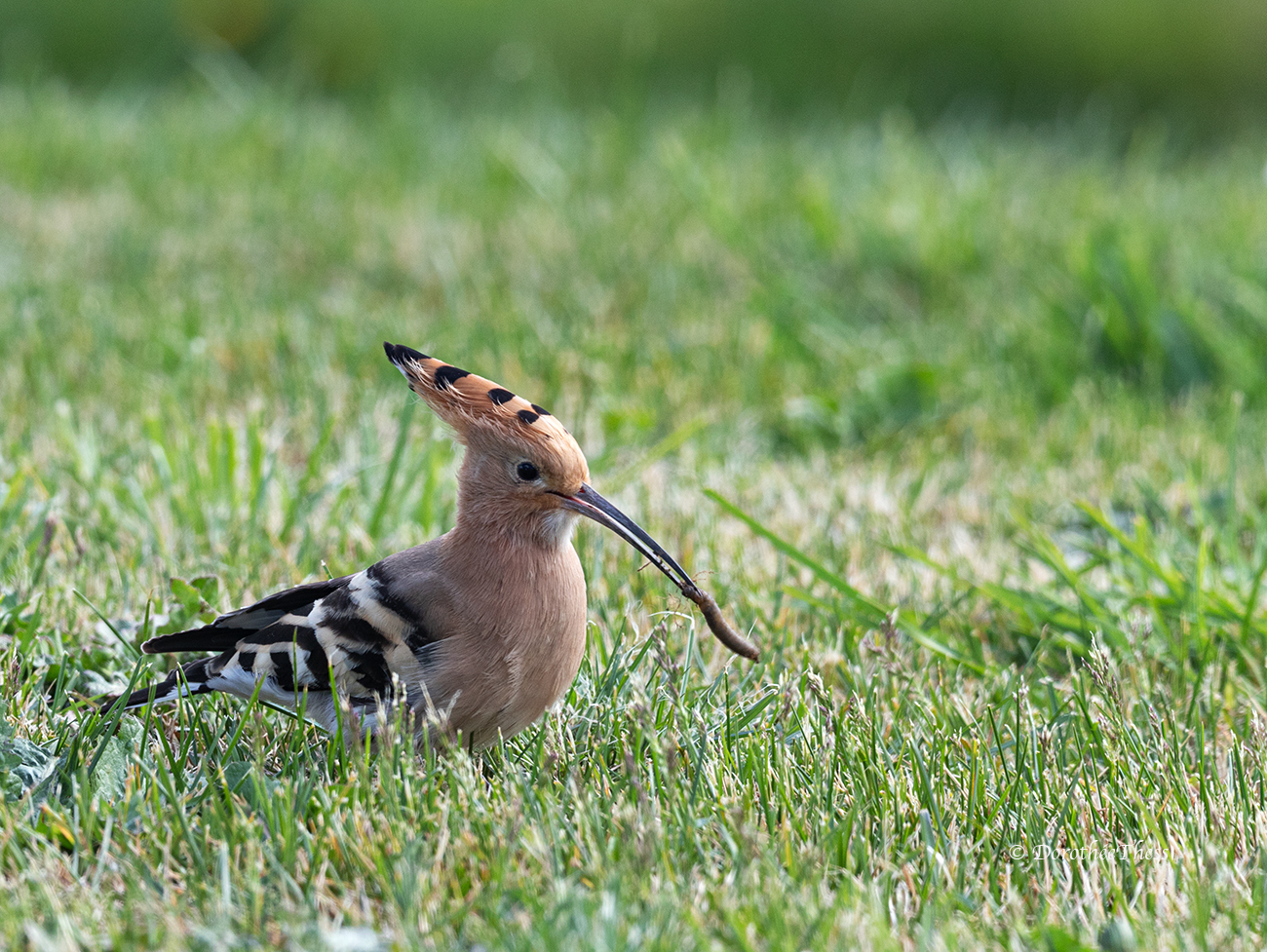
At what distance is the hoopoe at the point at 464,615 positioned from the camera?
88.3 inches

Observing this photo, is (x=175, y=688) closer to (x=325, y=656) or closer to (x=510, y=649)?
(x=325, y=656)

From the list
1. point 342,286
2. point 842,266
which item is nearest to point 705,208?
point 842,266

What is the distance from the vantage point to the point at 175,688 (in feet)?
7.68

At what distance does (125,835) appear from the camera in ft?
6.58

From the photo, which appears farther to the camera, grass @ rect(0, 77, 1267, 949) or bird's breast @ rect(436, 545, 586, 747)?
bird's breast @ rect(436, 545, 586, 747)

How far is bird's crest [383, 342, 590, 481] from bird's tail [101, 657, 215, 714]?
1.89ft

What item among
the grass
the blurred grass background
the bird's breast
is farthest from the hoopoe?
the blurred grass background

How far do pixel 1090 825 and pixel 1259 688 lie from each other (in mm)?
855

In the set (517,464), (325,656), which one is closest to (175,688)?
(325,656)

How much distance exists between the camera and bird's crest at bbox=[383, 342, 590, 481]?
2.30m

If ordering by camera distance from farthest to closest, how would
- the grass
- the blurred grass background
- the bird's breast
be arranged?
the blurred grass background
the bird's breast
the grass

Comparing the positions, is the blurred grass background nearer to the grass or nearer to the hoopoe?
the grass

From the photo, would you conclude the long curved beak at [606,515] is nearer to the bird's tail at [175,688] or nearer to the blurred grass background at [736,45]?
the bird's tail at [175,688]

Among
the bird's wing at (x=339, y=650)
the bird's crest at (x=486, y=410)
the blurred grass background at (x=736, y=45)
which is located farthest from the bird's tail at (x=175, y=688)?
the blurred grass background at (x=736, y=45)
